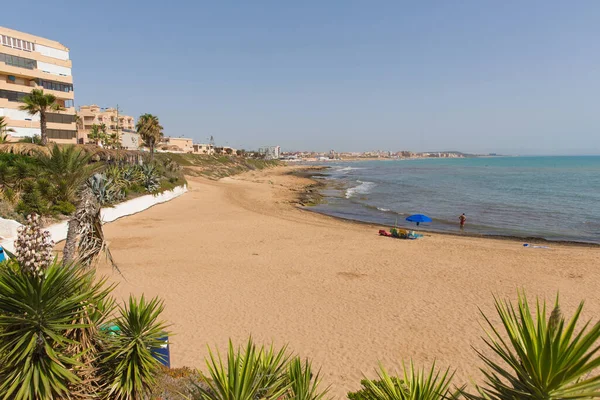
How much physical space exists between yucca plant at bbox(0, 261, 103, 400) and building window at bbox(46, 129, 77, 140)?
3901 centimetres

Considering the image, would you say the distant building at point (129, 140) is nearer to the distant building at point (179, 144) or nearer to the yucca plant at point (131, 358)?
the distant building at point (179, 144)

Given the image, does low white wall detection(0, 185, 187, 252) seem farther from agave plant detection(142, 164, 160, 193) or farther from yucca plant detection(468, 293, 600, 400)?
yucca plant detection(468, 293, 600, 400)

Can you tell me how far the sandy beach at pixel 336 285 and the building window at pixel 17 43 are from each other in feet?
81.6

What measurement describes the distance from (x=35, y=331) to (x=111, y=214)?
19161 millimetres

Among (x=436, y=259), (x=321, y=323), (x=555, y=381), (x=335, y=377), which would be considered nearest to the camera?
(x=555, y=381)

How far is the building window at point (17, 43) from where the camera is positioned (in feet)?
108

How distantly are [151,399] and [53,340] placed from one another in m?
1.80

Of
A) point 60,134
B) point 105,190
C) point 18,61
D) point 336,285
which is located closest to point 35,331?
point 336,285

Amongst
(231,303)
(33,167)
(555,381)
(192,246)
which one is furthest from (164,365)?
(33,167)

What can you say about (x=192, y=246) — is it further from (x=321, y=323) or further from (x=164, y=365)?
(x=164, y=365)

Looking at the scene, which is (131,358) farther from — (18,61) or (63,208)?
(18,61)

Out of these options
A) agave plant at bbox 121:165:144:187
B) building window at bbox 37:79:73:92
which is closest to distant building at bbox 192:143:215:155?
building window at bbox 37:79:73:92

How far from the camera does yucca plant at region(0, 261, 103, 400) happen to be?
12.6 ft

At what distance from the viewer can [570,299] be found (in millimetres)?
11836
